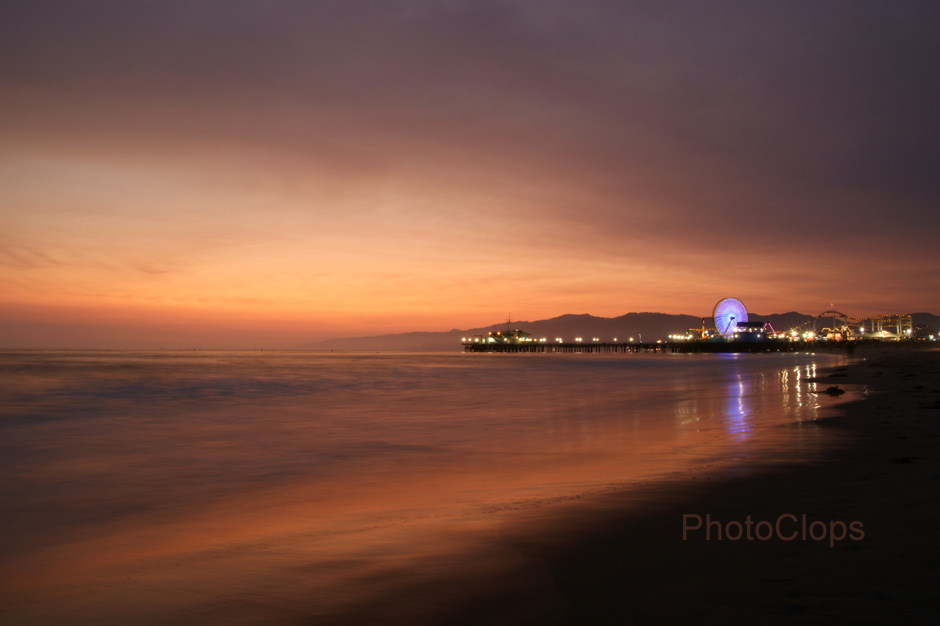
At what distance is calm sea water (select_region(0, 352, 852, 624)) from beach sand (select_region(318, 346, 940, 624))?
0.45 m

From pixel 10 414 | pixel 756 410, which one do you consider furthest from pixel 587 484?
pixel 10 414

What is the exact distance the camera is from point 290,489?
869 cm

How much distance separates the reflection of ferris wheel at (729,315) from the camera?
613 feet

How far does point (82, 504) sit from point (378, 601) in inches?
239

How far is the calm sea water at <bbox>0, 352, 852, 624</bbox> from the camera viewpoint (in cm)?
455

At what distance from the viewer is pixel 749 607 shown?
140 inches

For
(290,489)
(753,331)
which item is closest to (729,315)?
(753,331)

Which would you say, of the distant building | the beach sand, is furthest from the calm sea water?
the distant building

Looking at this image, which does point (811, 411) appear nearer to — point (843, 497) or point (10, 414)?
point (843, 497)

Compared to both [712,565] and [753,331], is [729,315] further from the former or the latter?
[712,565]

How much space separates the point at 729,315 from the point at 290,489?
650 ft

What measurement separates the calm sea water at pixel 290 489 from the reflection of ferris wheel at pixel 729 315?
589 ft

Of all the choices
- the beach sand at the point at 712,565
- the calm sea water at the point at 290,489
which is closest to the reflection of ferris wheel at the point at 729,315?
the calm sea water at the point at 290,489

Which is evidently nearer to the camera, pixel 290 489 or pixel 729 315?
pixel 290 489
